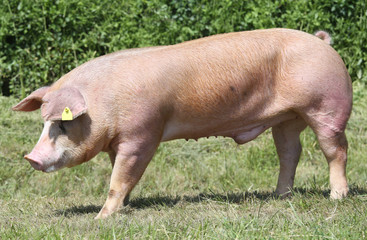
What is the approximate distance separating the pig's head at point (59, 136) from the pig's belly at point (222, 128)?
25.1 inches

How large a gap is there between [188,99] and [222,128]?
0.42 meters

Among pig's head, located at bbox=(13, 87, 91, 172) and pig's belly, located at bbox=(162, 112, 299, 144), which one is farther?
pig's belly, located at bbox=(162, 112, 299, 144)

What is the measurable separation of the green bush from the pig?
302 centimetres

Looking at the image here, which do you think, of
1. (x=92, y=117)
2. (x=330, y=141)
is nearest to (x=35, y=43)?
(x=92, y=117)

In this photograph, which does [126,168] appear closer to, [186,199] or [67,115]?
[67,115]

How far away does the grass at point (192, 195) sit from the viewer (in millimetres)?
3787

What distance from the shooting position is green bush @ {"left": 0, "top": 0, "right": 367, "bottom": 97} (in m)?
8.02

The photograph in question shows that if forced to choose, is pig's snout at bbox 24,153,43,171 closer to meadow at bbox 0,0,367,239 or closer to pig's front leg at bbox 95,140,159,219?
meadow at bbox 0,0,367,239

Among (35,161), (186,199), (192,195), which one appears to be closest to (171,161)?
(192,195)

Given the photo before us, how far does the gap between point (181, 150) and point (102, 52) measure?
1.99 m

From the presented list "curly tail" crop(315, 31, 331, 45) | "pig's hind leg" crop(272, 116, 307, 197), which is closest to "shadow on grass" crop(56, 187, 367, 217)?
"pig's hind leg" crop(272, 116, 307, 197)

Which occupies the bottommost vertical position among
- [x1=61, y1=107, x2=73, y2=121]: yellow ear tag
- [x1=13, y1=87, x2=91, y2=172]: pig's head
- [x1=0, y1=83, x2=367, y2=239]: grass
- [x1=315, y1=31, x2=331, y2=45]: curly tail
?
[x1=0, y1=83, x2=367, y2=239]: grass

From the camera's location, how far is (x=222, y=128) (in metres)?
5.00

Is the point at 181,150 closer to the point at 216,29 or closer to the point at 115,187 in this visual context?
the point at 216,29
